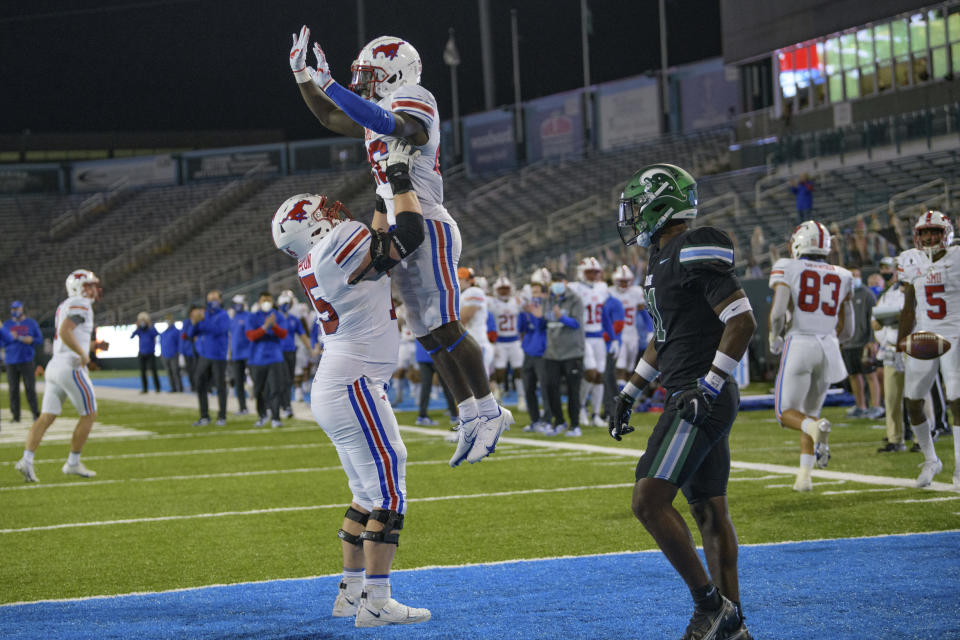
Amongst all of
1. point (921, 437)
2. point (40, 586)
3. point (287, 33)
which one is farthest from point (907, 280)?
point (287, 33)

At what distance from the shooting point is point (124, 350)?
43344 mm

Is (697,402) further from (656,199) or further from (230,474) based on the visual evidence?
(230,474)

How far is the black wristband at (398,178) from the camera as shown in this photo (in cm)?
522

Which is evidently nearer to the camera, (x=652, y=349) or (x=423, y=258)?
(x=652, y=349)

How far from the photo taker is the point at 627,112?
41875mm

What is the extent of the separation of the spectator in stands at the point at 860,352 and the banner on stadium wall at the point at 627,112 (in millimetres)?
25952

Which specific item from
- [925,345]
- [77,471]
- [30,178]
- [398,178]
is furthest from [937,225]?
[30,178]

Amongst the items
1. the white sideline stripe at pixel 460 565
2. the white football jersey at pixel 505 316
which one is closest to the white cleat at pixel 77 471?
the white sideline stripe at pixel 460 565

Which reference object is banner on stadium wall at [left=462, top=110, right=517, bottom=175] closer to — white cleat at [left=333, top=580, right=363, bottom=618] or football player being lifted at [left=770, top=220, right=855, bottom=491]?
football player being lifted at [left=770, top=220, right=855, bottom=491]

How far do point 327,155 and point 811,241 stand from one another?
4500cm

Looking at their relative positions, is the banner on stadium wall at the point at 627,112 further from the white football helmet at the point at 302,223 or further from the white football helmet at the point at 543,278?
the white football helmet at the point at 302,223

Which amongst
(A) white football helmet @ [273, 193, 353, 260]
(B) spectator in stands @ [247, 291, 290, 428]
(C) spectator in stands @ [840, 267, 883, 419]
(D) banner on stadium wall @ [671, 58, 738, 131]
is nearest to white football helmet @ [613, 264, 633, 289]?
(C) spectator in stands @ [840, 267, 883, 419]

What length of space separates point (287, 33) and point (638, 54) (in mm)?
16206

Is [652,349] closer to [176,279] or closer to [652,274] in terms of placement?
[652,274]
